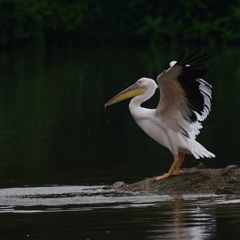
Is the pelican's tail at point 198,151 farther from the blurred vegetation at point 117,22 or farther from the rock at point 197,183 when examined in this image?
the blurred vegetation at point 117,22

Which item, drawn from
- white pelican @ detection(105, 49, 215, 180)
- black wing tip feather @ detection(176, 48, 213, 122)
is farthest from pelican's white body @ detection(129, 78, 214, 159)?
→ black wing tip feather @ detection(176, 48, 213, 122)

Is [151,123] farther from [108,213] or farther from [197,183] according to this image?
[108,213]

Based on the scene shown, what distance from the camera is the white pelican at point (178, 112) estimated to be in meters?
13.3

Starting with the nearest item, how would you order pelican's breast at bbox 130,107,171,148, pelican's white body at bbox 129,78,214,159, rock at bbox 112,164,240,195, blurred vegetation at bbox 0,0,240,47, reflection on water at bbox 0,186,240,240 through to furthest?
reflection on water at bbox 0,186,240,240 → rock at bbox 112,164,240,195 → pelican's white body at bbox 129,78,214,159 → pelican's breast at bbox 130,107,171,148 → blurred vegetation at bbox 0,0,240,47

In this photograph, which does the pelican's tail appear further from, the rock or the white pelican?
the rock

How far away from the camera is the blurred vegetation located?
164 feet

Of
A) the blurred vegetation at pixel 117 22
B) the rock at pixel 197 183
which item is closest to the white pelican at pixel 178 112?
the rock at pixel 197 183

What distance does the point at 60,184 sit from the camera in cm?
1391

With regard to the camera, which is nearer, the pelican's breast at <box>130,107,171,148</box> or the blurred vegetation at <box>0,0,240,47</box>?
the pelican's breast at <box>130,107,171,148</box>

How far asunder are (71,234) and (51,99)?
1637 cm

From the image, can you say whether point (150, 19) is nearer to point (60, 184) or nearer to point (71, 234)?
point (60, 184)

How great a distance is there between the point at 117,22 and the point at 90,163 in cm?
3924

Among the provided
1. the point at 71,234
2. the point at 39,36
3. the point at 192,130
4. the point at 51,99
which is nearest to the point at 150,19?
the point at 39,36

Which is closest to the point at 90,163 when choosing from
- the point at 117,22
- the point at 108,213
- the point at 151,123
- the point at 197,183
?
the point at 151,123
